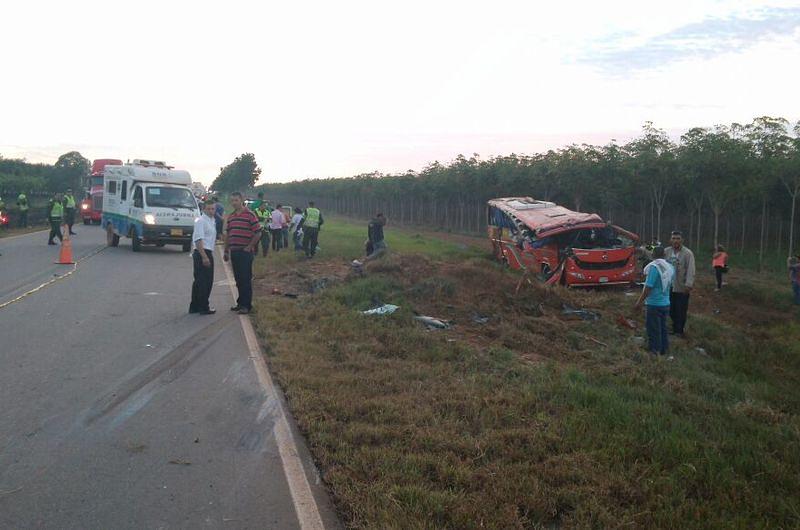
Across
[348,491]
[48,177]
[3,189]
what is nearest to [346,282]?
[348,491]

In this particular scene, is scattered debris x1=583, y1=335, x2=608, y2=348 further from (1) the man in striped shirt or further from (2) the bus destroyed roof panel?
(2) the bus destroyed roof panel

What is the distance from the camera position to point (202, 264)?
11.1 m

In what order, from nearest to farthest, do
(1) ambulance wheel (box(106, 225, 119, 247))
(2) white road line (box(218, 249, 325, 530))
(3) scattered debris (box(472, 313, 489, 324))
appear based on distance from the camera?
(2) white road line (box(218, 249, 325, 530)) → (3) scattered debris (box(472, 313, 489, 324)) → (1) ambulance wheel (box(106, 225, 119, 247))

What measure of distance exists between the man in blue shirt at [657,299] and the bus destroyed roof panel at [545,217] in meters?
7.34

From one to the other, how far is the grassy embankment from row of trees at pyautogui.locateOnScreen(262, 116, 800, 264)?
13486mm

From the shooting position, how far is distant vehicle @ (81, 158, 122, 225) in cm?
3591

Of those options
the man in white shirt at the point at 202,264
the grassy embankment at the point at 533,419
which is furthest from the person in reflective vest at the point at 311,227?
the man in white shirt at the point at 202,264

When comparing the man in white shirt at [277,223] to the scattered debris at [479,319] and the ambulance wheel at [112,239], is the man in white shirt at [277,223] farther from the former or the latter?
the scattered debris at [479,319]

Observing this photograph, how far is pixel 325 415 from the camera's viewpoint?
6.00 metres

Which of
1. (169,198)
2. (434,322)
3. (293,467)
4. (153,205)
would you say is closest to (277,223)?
(169,198)

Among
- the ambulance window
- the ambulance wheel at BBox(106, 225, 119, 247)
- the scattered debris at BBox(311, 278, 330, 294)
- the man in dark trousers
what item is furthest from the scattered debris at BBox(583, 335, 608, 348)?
the ambulance wheel at BBox(106, 225, 119, 247)

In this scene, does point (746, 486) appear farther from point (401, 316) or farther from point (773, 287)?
point (773, 287)

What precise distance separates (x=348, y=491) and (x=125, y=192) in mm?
20405

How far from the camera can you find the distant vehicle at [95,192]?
118 feet
